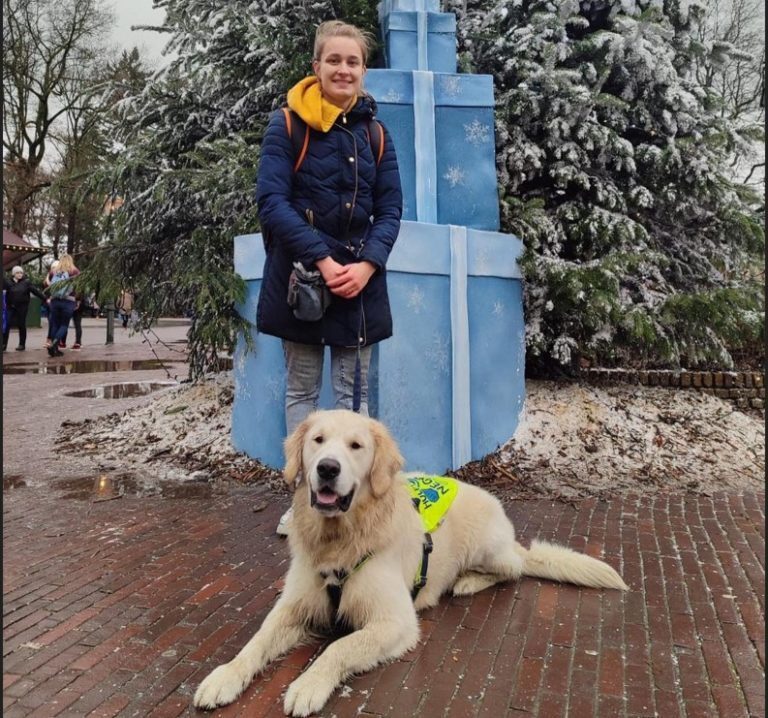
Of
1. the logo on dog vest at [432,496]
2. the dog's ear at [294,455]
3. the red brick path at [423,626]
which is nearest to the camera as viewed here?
the red brick path at [423,626]

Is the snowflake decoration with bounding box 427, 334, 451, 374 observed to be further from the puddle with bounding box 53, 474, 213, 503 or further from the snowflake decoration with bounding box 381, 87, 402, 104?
the snowflake decoration with bounding box 381, 87, 402, 104

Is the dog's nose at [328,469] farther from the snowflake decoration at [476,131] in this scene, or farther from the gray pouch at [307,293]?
the snowflake decoration at [476,131]

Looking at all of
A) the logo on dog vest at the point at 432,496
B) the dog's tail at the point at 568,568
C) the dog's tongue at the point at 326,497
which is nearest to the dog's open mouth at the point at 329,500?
the dog's tongue at the point at 326,497

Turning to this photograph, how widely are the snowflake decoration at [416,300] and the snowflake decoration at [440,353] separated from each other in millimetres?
271

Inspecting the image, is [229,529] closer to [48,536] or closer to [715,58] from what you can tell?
[48,536]

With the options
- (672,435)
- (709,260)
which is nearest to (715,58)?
(709,260)

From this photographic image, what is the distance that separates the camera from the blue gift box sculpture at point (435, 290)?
5.39 metres

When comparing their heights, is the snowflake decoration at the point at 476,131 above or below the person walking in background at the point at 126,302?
above

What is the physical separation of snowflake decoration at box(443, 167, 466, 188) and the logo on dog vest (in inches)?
136

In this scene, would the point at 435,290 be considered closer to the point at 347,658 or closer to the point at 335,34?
the point at 335,34

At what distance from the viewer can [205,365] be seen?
804 centimetres

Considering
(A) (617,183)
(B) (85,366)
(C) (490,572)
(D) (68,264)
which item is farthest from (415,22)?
(B) (85,366)

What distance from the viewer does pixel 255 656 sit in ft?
8.66

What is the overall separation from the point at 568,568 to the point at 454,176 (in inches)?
153
